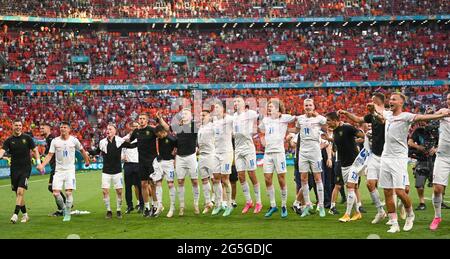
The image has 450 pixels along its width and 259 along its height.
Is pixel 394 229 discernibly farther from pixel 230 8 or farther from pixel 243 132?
pixel 230 8

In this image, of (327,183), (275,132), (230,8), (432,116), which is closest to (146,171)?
(275,132)

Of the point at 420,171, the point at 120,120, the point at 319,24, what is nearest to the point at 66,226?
the point at 420,171

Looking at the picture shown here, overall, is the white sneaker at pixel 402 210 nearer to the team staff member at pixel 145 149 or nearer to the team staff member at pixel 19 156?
the team staff member at pixel 145 149

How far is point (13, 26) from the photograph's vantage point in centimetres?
6216

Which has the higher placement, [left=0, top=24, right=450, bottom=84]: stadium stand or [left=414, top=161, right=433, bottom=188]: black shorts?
[left=0, top=24, right=450, bottom=84]: stadium stand

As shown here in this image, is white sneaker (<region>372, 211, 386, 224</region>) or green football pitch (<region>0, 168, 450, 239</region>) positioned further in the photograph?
white sneaker (<region>372, 211, 386, 224</region>)

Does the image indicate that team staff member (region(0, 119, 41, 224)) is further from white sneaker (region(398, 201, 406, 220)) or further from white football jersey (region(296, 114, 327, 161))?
white sneaker (region(398, 201, 406, 220))

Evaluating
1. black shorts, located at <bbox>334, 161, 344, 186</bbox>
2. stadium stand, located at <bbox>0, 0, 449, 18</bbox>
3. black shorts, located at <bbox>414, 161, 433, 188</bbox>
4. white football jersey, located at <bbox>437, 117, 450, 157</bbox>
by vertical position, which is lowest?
black shorts, located at <bbox>414, 161, 433, 188</bbox>

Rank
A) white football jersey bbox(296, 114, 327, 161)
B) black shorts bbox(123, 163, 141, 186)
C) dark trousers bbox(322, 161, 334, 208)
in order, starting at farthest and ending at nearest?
black shorts bbox(123, 163, 141, 186) → dark trousers bbox(322, 161, 334, 208) → white football jersey bbox(296, 114, 327, 161)

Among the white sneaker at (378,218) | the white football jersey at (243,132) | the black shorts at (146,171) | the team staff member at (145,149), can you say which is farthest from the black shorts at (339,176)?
the black shorts at (146,171)

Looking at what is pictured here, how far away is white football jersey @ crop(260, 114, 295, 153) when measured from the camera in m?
15.1

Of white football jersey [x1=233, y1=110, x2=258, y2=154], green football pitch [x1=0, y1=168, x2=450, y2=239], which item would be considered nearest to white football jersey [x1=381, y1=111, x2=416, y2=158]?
green football pitch [x1=0, y1=168, x2=450, y2=239]

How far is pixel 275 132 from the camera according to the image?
1509 centimetres

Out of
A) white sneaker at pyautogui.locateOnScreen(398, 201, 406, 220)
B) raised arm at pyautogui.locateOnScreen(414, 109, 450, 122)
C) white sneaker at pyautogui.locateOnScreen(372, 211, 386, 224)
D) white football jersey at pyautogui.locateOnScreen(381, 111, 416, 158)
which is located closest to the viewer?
raised arm at pyautogui.locateOnScreen(414, 109, 450, 122)
